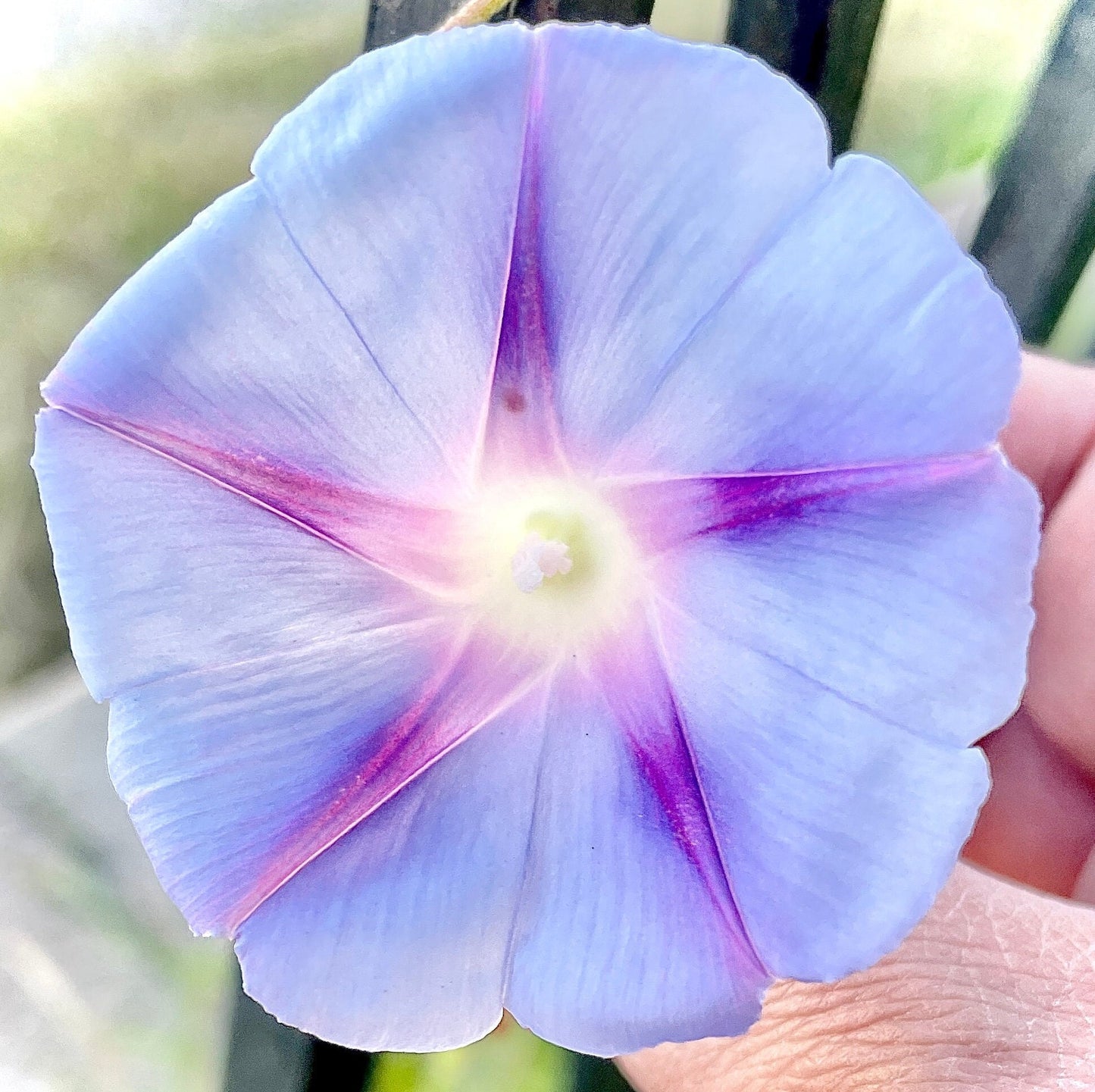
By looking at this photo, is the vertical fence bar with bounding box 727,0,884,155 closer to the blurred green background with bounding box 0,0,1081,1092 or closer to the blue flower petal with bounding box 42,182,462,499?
the blurred green background with bounding box 0,0,1081,1092

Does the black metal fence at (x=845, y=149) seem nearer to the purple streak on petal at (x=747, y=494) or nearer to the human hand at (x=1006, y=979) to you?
the human hand at (x=1006, y=979)

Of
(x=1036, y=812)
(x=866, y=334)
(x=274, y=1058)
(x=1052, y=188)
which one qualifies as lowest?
(x=274, y=1058)

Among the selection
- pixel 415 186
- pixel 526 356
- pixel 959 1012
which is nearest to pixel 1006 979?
pixel 959 1012

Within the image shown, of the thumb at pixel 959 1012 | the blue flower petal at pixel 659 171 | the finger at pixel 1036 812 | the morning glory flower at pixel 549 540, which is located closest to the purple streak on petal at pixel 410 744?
the morning glory flower at pixel 549 540

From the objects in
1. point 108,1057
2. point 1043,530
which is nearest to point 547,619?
point 1043,530

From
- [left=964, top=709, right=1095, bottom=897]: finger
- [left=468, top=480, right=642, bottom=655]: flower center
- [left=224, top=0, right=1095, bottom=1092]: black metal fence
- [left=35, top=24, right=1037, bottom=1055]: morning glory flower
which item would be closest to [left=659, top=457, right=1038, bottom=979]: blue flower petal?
[left=35, top=24, right=1037, bottom=1055]: morning glory flower

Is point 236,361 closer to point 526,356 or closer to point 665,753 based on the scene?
point 526,356

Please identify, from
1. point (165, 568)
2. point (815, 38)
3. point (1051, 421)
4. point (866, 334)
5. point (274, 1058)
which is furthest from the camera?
point (274, 1058)
